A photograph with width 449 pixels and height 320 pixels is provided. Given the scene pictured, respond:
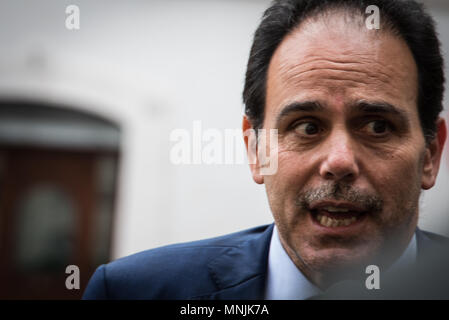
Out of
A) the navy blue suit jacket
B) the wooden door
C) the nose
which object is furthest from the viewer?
the wooden door

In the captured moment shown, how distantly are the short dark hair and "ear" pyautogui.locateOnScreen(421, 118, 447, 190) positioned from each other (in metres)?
0.02

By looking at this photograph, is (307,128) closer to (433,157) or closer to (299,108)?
(299,108)

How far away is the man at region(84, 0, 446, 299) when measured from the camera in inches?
31.4

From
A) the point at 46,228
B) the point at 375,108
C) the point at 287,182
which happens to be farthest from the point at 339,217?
the point at 46,228

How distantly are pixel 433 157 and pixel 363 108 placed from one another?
9.4 inches

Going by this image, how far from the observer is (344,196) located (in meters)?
0.78

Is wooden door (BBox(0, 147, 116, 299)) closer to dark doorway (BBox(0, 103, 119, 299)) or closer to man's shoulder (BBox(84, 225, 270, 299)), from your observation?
dark doorway (BBox(0, 103, 119, 299))

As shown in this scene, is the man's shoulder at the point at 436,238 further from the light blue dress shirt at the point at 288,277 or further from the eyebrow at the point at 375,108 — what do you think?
the eyebrow at the point at 375,108

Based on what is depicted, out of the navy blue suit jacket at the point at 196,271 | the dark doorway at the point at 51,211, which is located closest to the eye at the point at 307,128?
the navy blue suit jacket at the point at 196,271

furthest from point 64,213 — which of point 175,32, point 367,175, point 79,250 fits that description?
point 367,175

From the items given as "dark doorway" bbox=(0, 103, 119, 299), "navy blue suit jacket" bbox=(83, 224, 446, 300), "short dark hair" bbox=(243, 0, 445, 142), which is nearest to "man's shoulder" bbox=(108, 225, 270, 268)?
"navy blue suit jacket" bbox=(83, 224, 446, 300)

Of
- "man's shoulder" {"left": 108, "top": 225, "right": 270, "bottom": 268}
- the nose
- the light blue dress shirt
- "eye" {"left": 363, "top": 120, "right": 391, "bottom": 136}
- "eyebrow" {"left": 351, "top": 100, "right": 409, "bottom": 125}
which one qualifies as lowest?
the light blue dress shirt
